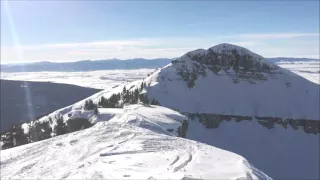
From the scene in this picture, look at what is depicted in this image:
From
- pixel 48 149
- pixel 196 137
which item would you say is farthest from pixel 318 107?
pixel 48 149

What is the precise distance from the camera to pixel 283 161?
316 ft

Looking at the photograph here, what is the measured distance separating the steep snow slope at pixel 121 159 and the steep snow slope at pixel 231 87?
7332 centimetres

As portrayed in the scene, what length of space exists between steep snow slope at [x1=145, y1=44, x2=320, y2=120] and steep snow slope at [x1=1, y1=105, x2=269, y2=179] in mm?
73319

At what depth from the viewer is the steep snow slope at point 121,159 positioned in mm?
19703

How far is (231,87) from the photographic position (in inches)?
5108

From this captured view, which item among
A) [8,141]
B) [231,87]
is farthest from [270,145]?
[8,141]

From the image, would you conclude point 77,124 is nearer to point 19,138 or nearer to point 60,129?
point 60,129

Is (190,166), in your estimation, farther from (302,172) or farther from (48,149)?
(302,172)

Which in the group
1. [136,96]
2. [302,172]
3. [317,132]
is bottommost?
[302,172]

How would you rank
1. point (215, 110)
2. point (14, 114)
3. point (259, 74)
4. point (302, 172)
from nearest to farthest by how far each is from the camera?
point (302, 172) → point (215, 110) → point (259, 74) → point (14, 114)

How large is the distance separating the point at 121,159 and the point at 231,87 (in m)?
110

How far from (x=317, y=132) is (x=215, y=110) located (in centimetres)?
3204

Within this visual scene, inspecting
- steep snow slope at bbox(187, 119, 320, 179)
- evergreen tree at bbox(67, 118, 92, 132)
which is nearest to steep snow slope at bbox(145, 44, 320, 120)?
steep snow slope at bbox(187, 119, 320, 179)

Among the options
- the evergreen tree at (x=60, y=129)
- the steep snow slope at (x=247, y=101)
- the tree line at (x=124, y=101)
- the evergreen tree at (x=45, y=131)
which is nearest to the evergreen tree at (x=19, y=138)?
the evergreen tree at (x=45, y=131)
